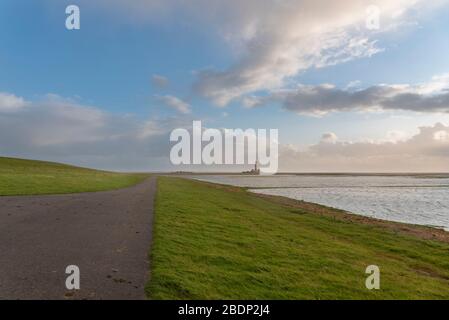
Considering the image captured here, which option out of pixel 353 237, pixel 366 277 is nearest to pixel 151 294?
→ pixel 366 277

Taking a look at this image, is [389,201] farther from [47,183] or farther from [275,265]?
[47,183]

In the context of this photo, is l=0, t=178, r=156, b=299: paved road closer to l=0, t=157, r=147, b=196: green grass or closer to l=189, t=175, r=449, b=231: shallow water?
l=0, t=157, r=147, b=196: green grass

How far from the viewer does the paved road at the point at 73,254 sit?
6.86 m

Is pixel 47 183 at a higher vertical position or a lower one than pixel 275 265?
higher

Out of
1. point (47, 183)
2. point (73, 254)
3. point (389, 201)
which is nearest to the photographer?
point (73, 254)

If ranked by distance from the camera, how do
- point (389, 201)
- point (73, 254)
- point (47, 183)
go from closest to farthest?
point (73, 254) → point (47, 183) → point (389, 201)

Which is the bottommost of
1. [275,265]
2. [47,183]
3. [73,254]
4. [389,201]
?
[389,201]

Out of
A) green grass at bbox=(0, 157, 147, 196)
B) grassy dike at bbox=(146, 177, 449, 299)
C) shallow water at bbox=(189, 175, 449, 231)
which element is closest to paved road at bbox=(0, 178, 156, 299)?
grassy dike at bbox=(146, 177, 449, 299)

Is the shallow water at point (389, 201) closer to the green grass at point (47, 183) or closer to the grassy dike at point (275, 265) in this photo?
the grassy dike at point (275, 265)

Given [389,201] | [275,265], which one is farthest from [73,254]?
[389,201]

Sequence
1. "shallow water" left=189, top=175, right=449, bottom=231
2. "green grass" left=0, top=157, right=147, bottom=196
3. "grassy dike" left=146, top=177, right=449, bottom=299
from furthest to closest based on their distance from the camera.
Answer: "shallow water" left=189, top=175, right=449, bottom=231
"green grass" left=0, top=157, right=147, bottom=196
"grassy dike" left=146, top=177, right=449, bottom=299

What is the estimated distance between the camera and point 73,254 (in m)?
9.65

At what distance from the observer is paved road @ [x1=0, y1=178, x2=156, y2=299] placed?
22.5 feet
